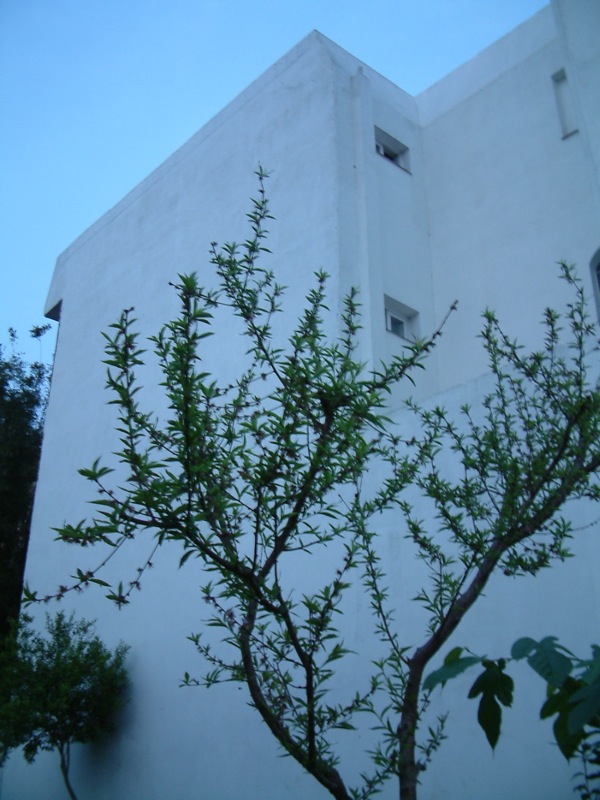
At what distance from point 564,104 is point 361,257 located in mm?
3074

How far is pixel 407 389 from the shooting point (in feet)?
29.5

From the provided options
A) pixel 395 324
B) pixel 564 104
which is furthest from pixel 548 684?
pixel 564 104

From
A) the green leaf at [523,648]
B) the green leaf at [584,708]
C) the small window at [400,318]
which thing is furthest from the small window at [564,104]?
the green leaf at [584,708]

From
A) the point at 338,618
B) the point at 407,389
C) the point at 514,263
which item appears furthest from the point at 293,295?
the point at 338,618

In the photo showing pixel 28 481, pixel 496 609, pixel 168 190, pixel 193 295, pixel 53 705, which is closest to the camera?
pixel 193 295

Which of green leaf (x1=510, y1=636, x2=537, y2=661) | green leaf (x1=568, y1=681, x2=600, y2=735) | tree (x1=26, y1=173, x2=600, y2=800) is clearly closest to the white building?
tree (x1=26, y1=173, x2=600, y2=800)

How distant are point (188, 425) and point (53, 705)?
6.34 meters

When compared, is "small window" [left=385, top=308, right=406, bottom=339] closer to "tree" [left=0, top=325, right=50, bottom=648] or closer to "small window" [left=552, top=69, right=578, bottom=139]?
"small window" [left=552, top=69, right=578, bottom=139]

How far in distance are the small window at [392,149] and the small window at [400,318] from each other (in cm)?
239

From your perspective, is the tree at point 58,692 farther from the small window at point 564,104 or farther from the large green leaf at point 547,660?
the small window at point 564,104

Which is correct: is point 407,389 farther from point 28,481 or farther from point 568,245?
point 28,481

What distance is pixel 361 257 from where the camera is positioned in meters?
9.32

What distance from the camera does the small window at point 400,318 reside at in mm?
9508

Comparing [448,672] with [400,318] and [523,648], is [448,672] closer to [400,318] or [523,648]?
[523,648]
